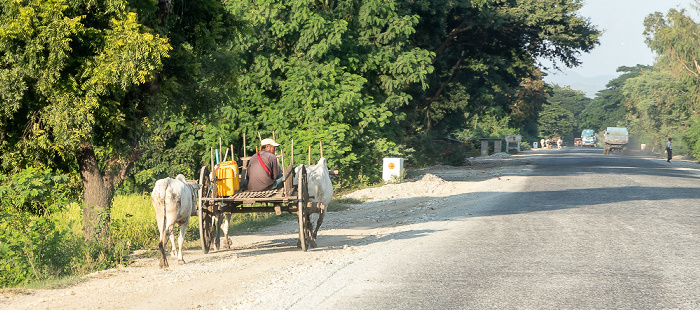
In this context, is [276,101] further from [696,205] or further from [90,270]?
[90,270]

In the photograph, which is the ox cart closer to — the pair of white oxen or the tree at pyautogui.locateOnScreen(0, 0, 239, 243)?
the pair of white oxen

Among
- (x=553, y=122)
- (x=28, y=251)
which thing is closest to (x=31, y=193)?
(x=28, y=251)

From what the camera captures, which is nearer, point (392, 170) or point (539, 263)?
point (539, 263)

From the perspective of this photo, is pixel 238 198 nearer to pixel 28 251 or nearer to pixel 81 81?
pixel 81 81

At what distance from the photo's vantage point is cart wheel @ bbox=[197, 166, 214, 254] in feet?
40.5

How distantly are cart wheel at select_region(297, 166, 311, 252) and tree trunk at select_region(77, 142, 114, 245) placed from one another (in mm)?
3162

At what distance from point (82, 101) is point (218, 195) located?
2.69 m

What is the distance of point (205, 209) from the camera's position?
12.6 meters

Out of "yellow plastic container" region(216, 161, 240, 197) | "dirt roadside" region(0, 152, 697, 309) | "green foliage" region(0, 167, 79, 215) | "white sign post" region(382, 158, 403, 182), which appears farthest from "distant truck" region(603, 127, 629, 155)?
"green foliage" region(0, 167, 79, 215)

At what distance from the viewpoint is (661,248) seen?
460 inches

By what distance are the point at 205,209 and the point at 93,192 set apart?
78.7 inches

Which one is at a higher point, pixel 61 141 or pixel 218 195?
pixel 61 141

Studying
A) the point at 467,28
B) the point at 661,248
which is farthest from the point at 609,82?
the point at 661,248

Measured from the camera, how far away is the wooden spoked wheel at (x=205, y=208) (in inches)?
486
